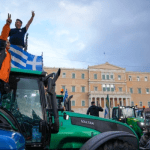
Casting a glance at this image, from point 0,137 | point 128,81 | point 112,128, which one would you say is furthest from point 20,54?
point 128,81

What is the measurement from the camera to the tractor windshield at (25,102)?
2.79 meters

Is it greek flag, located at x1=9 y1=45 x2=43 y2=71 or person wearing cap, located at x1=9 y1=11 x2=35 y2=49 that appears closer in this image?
person wearing cap, located at x1=9 y1=11 x2=35 y2=49

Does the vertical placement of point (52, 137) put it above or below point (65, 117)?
below

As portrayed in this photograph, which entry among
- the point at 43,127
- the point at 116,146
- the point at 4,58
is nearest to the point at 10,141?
the point at 43,127

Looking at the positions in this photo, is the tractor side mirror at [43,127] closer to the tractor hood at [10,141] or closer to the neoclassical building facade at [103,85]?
the tractor hood at [10,141]

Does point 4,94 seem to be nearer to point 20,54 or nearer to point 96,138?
point 96,138

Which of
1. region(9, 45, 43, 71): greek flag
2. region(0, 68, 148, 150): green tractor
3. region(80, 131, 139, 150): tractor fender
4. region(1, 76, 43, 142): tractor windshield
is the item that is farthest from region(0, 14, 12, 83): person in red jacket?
region(9, 45, 43, 71): greek flag

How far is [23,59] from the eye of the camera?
5152 millimetres

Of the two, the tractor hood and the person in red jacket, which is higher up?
the person in red jacket

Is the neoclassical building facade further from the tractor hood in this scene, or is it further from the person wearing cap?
the tractor hood

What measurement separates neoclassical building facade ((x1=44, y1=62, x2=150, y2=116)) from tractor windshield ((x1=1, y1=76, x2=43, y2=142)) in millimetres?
45097

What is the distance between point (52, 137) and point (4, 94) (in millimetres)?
1094

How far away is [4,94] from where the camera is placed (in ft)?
9.10

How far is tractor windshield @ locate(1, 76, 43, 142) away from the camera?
9.17 feet
